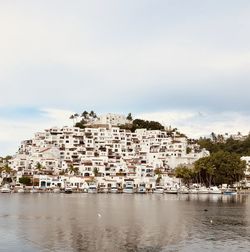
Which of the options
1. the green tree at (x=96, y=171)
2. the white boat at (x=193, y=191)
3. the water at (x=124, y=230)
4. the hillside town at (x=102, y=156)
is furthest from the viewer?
the green tree at (x=96, y=171)

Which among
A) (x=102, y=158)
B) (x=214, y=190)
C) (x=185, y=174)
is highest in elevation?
(x=102, y=158)

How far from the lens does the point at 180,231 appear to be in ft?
140

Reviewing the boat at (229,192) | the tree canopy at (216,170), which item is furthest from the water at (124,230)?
the tree canopy at (216,170)

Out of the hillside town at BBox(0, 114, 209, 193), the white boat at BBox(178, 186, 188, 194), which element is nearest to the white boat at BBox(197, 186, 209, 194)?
the white boat at BBox(178, 186, 188, 194)

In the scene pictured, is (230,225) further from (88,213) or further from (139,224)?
(88,213)

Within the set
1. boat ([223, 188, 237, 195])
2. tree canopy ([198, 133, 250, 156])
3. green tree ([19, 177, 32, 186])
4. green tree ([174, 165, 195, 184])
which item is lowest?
boat ([223, 188, 237, 195])

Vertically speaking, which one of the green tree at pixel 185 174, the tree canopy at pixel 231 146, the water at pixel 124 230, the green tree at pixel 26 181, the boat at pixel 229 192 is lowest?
the water at pixel 124 230

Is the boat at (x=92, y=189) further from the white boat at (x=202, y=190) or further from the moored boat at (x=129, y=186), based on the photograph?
the white boat at (x=202, y=190)

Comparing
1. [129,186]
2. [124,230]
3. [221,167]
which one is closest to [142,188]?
[129,186]

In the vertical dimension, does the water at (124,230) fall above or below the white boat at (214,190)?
below

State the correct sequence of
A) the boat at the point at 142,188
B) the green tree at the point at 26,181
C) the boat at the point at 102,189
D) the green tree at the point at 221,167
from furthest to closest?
the green tree at the point at 26,181
the boat at the point at 102,189
the boat at the point at 142,188
the green tree at the point at 221,167

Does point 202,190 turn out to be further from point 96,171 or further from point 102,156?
point 102,156

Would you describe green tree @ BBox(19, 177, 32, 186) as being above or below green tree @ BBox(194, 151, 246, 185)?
below

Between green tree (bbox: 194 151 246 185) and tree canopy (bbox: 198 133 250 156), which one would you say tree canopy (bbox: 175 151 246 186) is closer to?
green tree (bbox: 194 151 246 185)
